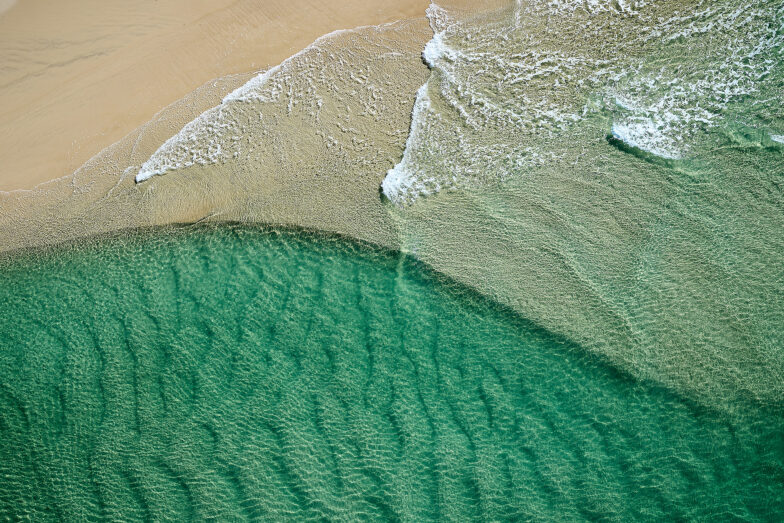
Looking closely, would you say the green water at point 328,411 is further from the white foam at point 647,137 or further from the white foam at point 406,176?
the white foam at point 647,137

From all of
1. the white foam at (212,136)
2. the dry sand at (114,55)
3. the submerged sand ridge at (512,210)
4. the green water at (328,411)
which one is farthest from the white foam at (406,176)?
the dry sand at (114,55)

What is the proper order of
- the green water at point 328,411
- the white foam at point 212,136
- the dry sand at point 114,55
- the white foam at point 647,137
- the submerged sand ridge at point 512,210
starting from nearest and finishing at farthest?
the green water at point 328,411
the submerged sand ridge at point 512,210
the white foam at point 647,137
the white foam at point 212,136
the dry sand at point 114,55

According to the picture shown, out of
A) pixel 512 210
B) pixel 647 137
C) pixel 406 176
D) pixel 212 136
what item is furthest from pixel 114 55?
pixel 647 137

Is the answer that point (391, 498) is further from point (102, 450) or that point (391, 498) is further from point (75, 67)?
point (75, 67)

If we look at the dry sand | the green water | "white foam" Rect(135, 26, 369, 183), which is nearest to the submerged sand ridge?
"white foam" Rect(135, 26, 369, 183)

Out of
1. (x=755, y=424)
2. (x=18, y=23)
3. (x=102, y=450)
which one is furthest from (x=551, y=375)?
(x=18, y=23)

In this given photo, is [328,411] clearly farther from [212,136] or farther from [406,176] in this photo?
[212,136]
